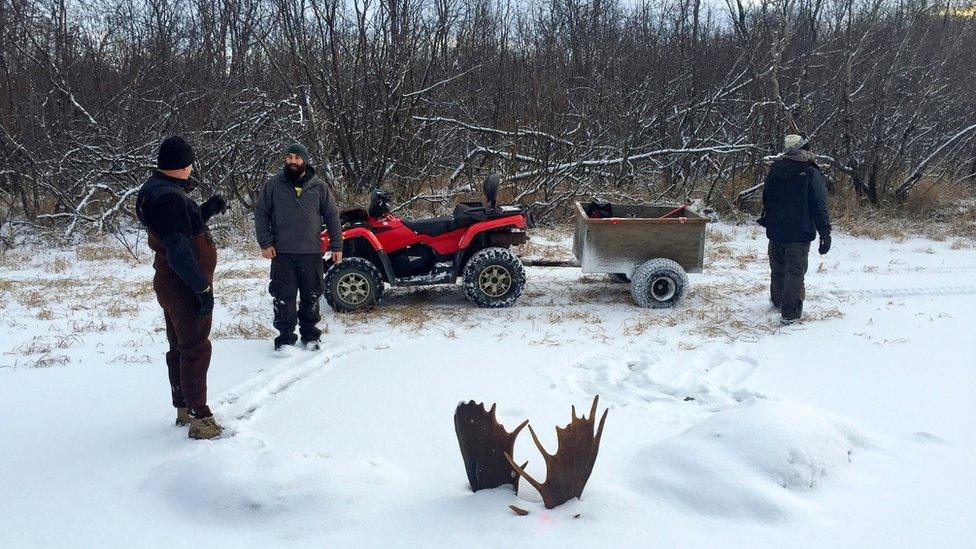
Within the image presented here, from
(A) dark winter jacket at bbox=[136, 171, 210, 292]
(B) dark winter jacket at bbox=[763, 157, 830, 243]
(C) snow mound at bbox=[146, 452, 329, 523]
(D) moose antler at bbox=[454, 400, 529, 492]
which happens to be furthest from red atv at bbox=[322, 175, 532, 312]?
(D) moose antler at bbox=[454, 400, 529, 492]

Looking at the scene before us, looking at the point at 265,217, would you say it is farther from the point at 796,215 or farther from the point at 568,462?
the point at 796,215

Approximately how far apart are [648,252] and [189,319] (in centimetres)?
379

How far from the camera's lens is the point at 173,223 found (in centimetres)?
334

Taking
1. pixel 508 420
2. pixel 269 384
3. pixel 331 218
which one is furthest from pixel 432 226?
pixel 508 420

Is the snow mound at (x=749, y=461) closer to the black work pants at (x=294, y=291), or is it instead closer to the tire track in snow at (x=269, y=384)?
the tire track in snow at (x=269, y=384)

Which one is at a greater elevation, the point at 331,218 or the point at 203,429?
the point at 331,218

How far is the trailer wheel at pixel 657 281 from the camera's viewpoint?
600cm

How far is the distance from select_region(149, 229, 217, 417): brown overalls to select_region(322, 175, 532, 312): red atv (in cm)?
228

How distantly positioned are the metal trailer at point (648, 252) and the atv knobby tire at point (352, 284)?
1.75 meters

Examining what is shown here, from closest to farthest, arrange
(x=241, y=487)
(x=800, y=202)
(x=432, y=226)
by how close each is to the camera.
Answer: (x=241, y=487) → (x=800, y=202) → (x=432, y=226)

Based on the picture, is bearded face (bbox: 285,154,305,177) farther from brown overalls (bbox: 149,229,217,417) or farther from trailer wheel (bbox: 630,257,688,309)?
trailer wheel (bbox: 630,257,688,309)

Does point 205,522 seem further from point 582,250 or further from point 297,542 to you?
point 582,250

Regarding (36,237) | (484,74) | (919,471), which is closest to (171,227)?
(919,471)

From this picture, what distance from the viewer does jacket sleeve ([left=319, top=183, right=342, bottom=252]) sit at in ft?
16.4
